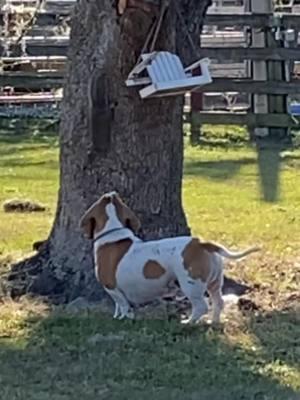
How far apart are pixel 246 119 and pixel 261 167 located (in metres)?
2.23

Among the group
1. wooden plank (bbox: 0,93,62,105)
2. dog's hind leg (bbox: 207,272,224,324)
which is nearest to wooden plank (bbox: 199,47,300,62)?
wooden plank (bbox: 0,93,62,105)

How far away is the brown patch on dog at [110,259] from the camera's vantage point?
757 cm

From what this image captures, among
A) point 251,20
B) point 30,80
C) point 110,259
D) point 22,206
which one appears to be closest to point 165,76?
point 110,259

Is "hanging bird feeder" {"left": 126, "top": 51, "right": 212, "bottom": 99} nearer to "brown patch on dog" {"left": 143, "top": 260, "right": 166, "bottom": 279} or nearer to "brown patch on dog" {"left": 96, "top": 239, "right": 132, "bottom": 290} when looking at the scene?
"brown patch on dog" {"left": 96, "top": 239, "right": 132, "bottom": 290}

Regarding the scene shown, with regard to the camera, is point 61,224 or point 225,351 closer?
point 225,351

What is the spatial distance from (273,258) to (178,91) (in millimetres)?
1990

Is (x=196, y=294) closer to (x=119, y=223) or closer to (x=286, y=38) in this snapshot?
(x=119, y=223)

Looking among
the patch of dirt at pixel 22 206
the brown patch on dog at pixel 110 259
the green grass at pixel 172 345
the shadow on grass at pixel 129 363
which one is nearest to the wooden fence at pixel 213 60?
the patch of dirt at pixel 22 206

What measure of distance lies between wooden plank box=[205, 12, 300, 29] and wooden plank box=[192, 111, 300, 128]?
1165 millimetres

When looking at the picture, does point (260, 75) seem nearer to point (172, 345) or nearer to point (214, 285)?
point (214, 285)

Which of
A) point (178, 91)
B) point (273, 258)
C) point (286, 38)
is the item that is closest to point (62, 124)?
point (178, 91)

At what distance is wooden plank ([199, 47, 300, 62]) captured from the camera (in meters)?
Answer: 16.6

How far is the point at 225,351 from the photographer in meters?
6.84

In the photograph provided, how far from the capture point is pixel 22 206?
12.1 meters
